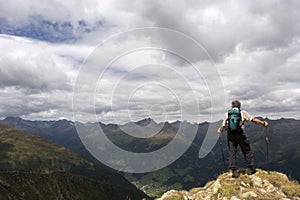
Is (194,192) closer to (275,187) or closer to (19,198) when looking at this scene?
(275,187)

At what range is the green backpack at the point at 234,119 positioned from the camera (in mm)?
19406

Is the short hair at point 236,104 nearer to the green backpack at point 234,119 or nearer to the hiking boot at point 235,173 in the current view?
the green backpack at point 234,119

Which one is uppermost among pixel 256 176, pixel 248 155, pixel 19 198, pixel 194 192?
pixel 248 155

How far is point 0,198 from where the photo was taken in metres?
168

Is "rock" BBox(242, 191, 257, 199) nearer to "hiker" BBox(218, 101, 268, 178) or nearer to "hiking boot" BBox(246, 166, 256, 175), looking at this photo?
"hiker" BBox(218, 101, 268, 178)

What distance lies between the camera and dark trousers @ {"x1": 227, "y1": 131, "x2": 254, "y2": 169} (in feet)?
66.7

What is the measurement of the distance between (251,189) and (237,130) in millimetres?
4340

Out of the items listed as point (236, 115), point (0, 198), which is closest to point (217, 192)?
point (236, 115)

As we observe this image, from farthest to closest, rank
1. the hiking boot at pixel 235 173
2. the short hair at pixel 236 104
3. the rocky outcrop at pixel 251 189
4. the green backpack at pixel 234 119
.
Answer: the short hair at pixel 236 104
the hiking boot at pixel 235 173
the green backpack at pixel 234 119
the rocky outcrop at pixel 251 189

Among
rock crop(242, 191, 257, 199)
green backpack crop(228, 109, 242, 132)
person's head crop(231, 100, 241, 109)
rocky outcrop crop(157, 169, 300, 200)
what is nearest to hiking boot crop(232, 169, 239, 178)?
rocky outcrop crop(157, 169, 300, 200)

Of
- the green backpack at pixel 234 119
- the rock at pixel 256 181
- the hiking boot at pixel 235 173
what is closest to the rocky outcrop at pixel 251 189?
the rock at pixel 256 181

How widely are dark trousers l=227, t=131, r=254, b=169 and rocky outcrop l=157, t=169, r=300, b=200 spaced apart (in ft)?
3.04

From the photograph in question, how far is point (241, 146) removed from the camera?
20.5 meters

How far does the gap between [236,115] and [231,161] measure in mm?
4005
